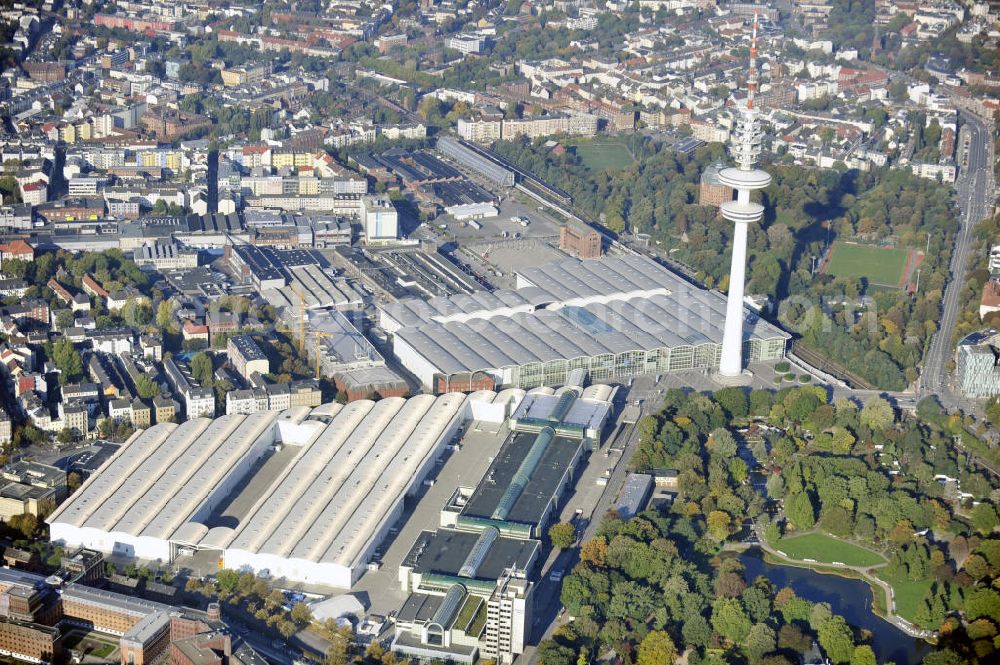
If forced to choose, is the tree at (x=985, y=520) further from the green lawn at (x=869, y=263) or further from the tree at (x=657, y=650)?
the green lawn at (x=869, y=263)

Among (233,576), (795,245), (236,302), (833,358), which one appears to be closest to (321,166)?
(236,302)

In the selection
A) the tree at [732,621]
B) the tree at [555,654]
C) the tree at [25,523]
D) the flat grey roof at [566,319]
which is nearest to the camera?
the tree at [555,654]

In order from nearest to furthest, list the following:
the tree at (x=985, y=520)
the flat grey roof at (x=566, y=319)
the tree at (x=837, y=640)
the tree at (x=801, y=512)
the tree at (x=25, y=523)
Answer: the tree at (x=837, y=640)
the tree at (x=25, y=523)
the tree at (x=985, y=520)
the tree at (x=801, y=512)
the flat grey roof at (x=566, y=319)

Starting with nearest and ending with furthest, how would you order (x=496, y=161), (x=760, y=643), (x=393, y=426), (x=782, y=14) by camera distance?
(x=760, y=643) < (x=393, y=426) < (x=496, y=161) < (x=782, y=14)

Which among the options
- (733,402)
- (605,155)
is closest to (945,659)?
(733,402)

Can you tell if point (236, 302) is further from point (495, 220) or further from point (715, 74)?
point (715, 74)

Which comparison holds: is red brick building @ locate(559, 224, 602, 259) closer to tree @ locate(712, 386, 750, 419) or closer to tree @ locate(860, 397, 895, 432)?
tree @ locate(712, 386, 750, 419)

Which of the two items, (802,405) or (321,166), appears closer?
(802,405)

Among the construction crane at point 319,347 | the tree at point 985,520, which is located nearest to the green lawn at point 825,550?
the tree at point 985,520
